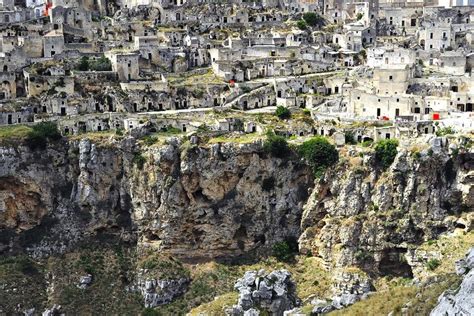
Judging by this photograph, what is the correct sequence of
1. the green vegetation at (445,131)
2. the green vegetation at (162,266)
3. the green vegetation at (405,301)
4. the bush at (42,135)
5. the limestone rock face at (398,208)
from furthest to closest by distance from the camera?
the bush at (42,135), the green vegetation at (162,266), the green vegetation at (445,131), the limestone rock face at (398,208), the green vegetation at (405,301)

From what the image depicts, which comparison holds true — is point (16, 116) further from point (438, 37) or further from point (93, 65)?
point (438, 37)

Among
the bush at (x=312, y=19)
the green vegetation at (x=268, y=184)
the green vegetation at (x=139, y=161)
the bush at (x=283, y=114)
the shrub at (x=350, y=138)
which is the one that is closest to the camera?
the shrub at (x=350, y=138)

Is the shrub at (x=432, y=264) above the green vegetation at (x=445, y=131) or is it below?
below

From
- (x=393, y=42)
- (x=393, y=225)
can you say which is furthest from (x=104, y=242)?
(x=393, y=42)

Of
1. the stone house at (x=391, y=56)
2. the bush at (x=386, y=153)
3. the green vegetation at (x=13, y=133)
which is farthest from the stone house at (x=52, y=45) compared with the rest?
the bush at (x=386, y=153)

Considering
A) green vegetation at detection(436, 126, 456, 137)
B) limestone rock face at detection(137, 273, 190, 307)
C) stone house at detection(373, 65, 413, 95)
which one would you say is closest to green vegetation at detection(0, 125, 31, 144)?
limestone rock face at detection(137, 273, 190, 307)

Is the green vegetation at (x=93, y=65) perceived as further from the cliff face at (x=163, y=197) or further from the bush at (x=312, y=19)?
the bush at (x=312, y=19)
